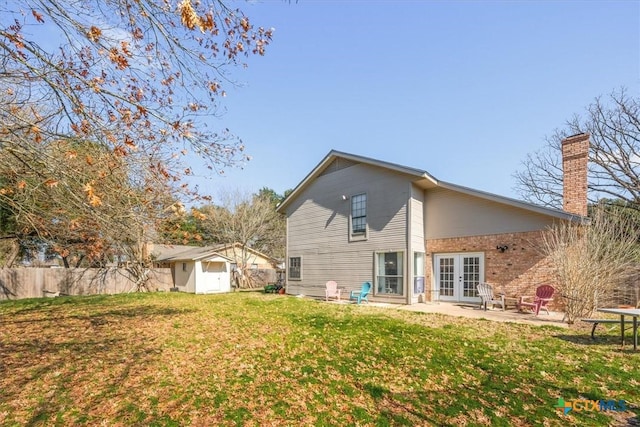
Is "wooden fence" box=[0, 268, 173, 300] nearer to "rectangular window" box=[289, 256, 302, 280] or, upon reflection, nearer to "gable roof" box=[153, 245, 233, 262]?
"gable roof" box=[153, 245, 233, 262]

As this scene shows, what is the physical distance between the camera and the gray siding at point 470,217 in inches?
458

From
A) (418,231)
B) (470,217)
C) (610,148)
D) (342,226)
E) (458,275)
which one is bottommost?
(458,275)

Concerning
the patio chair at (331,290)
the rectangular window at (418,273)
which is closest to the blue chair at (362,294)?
the patio chair at (331,290)

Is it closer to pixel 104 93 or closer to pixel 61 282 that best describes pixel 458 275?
pixel 104 93

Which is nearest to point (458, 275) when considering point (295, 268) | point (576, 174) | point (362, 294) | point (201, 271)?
point (362, 294)

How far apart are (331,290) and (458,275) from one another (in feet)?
17.4

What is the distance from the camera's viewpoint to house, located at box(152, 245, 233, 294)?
21891 millimetres

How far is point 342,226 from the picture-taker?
15539 mm

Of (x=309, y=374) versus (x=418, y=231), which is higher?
(x=418, y=231)

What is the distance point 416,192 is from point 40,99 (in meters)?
11.7

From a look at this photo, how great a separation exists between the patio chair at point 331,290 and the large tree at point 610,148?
16.4m

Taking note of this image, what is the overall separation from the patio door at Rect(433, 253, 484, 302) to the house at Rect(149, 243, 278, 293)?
47.3 ft

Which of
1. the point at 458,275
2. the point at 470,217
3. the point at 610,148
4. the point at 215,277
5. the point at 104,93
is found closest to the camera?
the point at 104,93

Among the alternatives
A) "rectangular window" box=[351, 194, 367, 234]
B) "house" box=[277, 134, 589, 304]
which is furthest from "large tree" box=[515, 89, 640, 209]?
"rectangular window" box=[351, 194, 367, 234]
